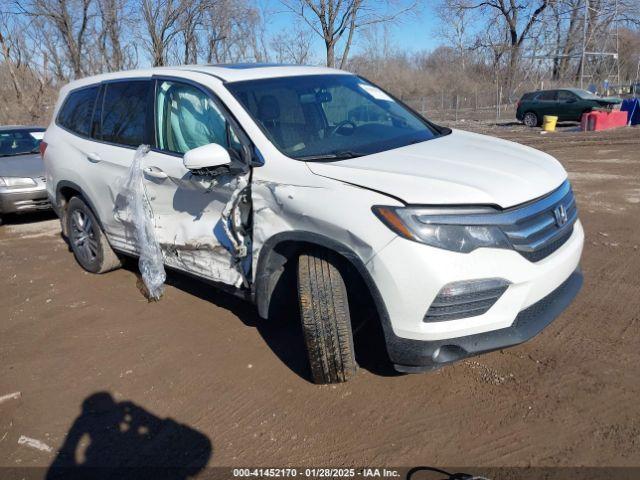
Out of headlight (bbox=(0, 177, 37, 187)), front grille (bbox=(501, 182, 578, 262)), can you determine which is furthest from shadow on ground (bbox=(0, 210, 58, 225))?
front grille (bbox=(501, 182, 578, 262))

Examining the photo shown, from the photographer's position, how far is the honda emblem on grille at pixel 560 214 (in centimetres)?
301

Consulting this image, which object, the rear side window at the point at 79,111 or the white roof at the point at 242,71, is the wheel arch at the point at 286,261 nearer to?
the white roof at the point at 242,71

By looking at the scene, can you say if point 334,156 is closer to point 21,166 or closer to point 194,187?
point 194,187

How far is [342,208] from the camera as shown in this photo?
2.81 m

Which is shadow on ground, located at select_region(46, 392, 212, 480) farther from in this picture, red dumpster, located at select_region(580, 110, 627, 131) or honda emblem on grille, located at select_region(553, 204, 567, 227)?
red dumpster, located at select_region(580, 110, 627, 131)

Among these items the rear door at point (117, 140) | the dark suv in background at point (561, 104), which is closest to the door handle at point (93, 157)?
the rear door at point (117, 140)

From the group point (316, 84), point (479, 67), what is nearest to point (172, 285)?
point (316, 84)

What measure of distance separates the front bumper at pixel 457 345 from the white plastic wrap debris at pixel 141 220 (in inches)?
89.9

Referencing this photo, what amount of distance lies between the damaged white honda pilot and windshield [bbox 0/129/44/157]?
5.02 m

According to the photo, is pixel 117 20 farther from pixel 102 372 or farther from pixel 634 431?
pixel 634 431

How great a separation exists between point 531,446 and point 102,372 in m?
2.67

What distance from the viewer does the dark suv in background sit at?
792 inches

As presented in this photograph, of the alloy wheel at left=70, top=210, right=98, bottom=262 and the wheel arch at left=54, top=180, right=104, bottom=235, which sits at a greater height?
the wheel arch at left=54, top=180, right=104, bottom=235

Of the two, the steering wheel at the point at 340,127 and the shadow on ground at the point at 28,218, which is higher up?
the steering wheel at the point at 340,127
